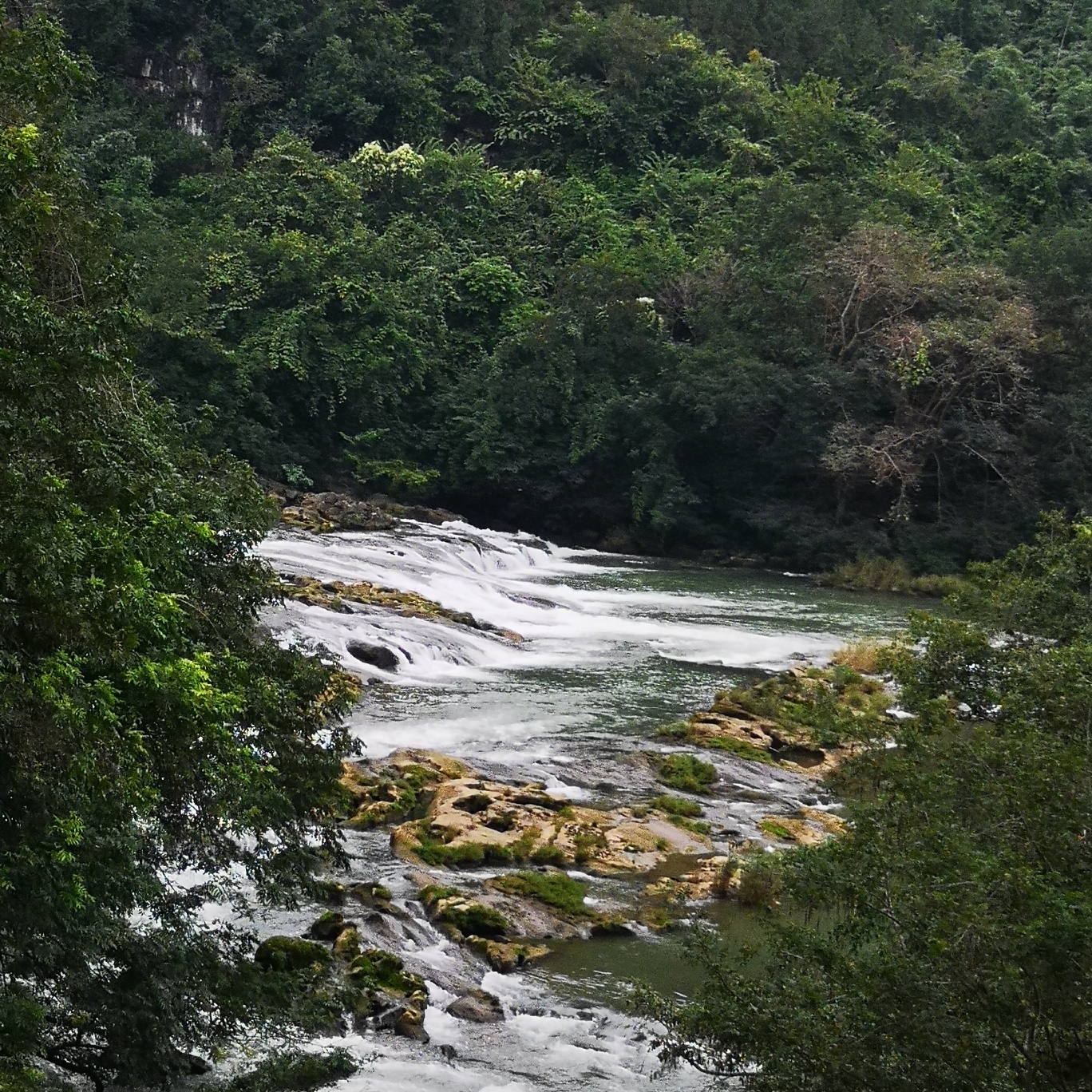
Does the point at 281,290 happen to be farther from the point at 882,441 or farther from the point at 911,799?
the point at 911,799

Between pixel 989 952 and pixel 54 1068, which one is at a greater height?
pixel 989 952

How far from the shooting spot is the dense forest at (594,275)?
113 feet

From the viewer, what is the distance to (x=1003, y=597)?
1348 cm

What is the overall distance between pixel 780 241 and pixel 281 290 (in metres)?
13.1

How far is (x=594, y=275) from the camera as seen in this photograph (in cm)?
3750

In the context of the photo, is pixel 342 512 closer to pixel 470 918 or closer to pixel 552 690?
pixel 552 690

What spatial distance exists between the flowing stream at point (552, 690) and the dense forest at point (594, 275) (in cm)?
337

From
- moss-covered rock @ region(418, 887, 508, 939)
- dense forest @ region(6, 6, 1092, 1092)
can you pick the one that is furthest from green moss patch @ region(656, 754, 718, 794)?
moss-covered rock @ region(418, 887, 508, 939)

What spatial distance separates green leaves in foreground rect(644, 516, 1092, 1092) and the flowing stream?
4.18ft

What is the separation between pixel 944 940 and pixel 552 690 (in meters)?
12.6

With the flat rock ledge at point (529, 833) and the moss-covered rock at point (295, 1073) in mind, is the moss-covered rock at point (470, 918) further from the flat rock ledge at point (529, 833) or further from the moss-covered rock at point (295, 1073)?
the moss-covered rock at point (295, 1073)

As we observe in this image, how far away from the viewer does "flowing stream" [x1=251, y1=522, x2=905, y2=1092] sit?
8797 millimetres

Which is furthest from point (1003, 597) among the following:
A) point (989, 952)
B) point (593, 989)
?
point (989, 952)

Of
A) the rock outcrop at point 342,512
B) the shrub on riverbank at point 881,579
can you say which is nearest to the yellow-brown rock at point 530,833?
the rock outcrop at point 342,512
